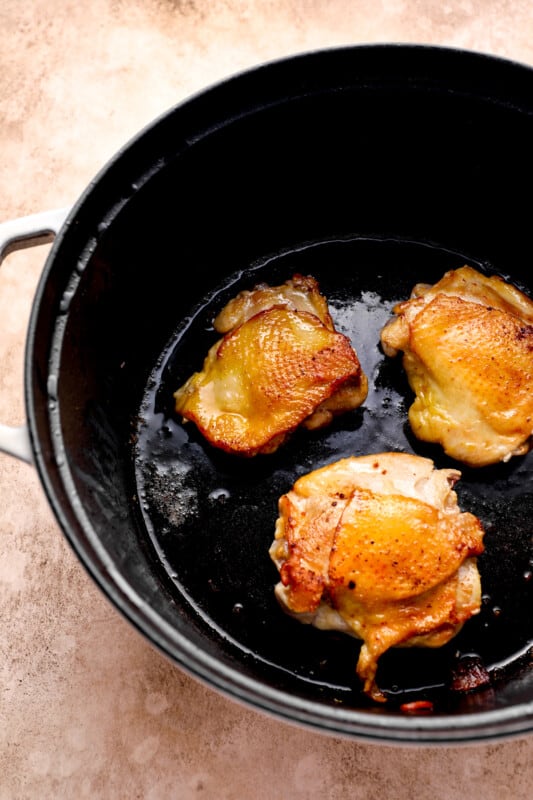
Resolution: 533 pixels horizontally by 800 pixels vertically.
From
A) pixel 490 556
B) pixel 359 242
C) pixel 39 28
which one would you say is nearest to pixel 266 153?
pixel 359 242

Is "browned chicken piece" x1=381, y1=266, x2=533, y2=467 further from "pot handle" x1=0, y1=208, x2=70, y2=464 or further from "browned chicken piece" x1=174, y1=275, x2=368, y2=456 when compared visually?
"pot handle" x1=0, y1=208, x2=70, y2=464

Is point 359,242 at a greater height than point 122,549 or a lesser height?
greater

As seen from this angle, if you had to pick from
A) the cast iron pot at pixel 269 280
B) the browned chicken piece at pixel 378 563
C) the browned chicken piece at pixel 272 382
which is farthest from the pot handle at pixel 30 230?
the browned chicken piece at pixel 378 563

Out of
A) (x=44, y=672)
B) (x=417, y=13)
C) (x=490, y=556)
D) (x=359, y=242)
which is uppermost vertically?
(x=417, y=13)

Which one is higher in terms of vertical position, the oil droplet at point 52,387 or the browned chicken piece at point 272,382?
the oil droplet at point 52,387

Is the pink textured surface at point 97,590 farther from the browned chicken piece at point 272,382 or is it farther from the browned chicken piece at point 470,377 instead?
the browned chicken piece at point 470,377

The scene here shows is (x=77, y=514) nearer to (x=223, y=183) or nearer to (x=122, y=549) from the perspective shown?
(x=122, y=549)

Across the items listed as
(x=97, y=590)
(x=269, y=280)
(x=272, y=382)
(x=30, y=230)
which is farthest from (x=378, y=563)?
(x=30, y=230)
